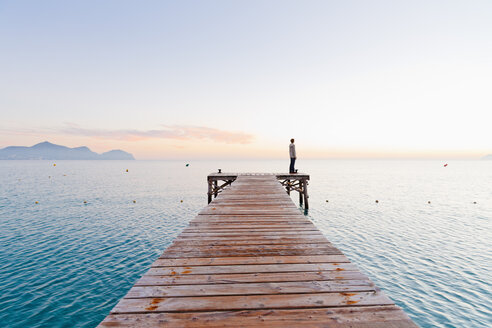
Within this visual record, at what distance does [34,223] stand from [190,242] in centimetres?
1767

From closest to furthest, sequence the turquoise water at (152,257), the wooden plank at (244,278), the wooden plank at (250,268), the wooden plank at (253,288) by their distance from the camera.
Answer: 1. the wooden plank at (253,288)
2. the wooden plank at (244,278)
3. the wooden plank at (250,268)
4. the turquoise water at (152,257)

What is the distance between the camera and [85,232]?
13516mm

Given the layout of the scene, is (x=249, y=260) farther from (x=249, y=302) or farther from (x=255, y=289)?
(x=249, y=302)

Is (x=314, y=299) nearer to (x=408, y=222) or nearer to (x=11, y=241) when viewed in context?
(x=11, y=241)

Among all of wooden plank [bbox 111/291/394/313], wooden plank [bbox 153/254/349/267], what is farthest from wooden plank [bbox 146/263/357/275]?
wooden plank [bbox 111/291/394/313]

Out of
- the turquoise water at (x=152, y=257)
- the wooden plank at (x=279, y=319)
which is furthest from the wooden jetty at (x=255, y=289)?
the turquoise water at (x=152, y=257)

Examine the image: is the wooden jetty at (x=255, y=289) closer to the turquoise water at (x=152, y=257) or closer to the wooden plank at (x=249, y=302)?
the wooden plank at (x=249, y=302)

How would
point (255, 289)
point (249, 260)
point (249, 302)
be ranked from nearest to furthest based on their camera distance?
point (249, 302) → point (255, 289) → point (249, 260)

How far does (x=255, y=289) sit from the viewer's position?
2.74 meters

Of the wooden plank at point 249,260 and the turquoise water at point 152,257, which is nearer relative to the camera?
the wooden plank at point 249,260

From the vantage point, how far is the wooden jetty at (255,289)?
2.21 metres

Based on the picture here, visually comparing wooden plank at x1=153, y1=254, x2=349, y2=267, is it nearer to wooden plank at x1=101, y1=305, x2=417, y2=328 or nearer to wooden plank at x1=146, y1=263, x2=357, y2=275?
wooden plank at x1=146, y1=263, x2=357, y2=275

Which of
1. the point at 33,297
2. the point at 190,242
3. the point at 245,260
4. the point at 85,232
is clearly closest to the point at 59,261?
the point at 33,297

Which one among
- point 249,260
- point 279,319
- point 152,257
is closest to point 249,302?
point 279,319
